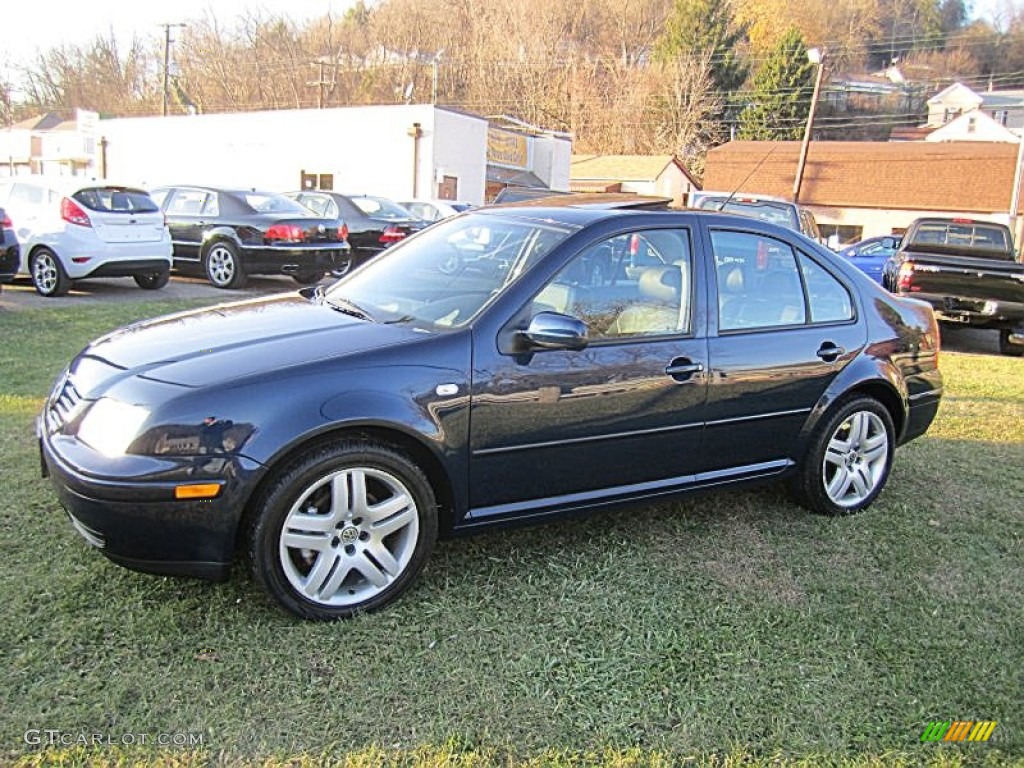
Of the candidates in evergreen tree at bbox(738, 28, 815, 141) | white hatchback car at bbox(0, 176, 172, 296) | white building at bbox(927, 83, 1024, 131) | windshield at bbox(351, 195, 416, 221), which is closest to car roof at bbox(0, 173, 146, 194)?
white hatchback car at bbox(0, 176, 172, 296)

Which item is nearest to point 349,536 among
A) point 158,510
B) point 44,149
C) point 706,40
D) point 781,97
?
point 158,510

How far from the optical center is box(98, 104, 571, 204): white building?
28.4 metres

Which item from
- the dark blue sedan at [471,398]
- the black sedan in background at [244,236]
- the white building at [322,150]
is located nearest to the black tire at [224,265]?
the black sedan in background at [244,236]

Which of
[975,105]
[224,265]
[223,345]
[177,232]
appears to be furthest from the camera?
[975,105]

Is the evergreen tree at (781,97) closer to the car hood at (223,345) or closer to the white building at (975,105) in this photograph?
the white building at (975,105)

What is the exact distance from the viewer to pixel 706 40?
60.8 metres

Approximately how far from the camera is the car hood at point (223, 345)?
3.00 meters

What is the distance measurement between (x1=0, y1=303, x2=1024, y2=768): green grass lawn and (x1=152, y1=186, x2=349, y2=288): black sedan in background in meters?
8.10

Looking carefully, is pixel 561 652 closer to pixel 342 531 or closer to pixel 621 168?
pixel 342 531

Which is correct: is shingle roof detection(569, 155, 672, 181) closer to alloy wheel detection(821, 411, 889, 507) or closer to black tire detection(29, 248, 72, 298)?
black tire detection(29, 248, 72, 298)

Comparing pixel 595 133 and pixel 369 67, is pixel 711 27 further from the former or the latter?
pixel 369 67

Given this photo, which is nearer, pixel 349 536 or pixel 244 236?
pixel 349 536

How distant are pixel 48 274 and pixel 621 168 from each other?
4376cm

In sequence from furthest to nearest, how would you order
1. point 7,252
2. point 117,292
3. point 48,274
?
point 117,292
point 48,274
point 7,252
